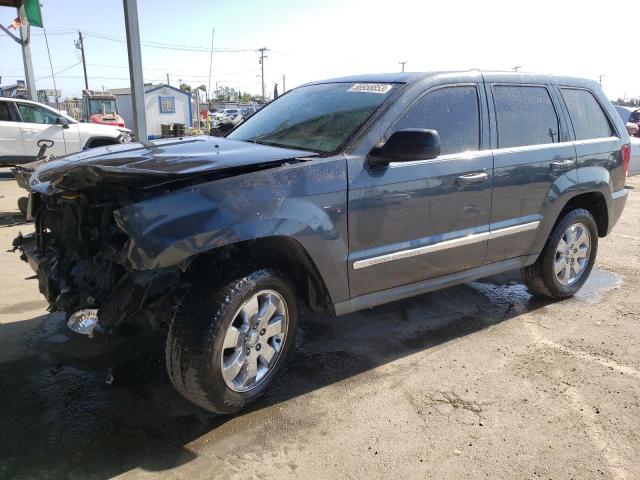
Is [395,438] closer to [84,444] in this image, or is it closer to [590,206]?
[84,444]

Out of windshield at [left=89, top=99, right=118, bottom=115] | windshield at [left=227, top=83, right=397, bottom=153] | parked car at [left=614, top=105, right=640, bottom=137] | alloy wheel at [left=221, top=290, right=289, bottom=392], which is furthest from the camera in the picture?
windshield at [left=89, top=99, right=118, bottom=115]

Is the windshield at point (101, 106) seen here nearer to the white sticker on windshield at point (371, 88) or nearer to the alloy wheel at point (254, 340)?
the white sticker on windshield at point (371, 88)

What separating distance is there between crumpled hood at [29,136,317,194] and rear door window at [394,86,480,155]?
86cm

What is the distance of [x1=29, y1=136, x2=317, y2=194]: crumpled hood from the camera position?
98.4 inches

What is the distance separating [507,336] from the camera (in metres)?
3.97

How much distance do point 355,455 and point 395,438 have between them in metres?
0.27

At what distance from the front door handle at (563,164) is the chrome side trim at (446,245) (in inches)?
18.3

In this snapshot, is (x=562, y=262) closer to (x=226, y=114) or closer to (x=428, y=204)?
(x=428, y=204)

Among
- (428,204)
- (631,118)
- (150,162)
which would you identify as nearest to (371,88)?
(428,204)

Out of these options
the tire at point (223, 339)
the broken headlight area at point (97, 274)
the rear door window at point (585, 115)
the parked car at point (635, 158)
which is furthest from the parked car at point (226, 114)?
the tire at point (223, 339)

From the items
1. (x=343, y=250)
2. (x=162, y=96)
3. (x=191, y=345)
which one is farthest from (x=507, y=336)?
(x=162, y=96)

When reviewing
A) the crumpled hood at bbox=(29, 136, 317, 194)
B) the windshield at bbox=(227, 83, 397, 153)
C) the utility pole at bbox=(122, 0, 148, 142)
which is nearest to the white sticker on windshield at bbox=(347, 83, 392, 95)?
the windshield at bbox=(227, 83, 397, 153)

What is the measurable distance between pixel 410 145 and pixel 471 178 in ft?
2.62

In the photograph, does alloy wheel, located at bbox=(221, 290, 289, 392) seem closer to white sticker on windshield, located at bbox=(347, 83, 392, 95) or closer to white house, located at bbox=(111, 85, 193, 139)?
white sticker on windshield, located at bbox=(347, 83, 392, 95)
